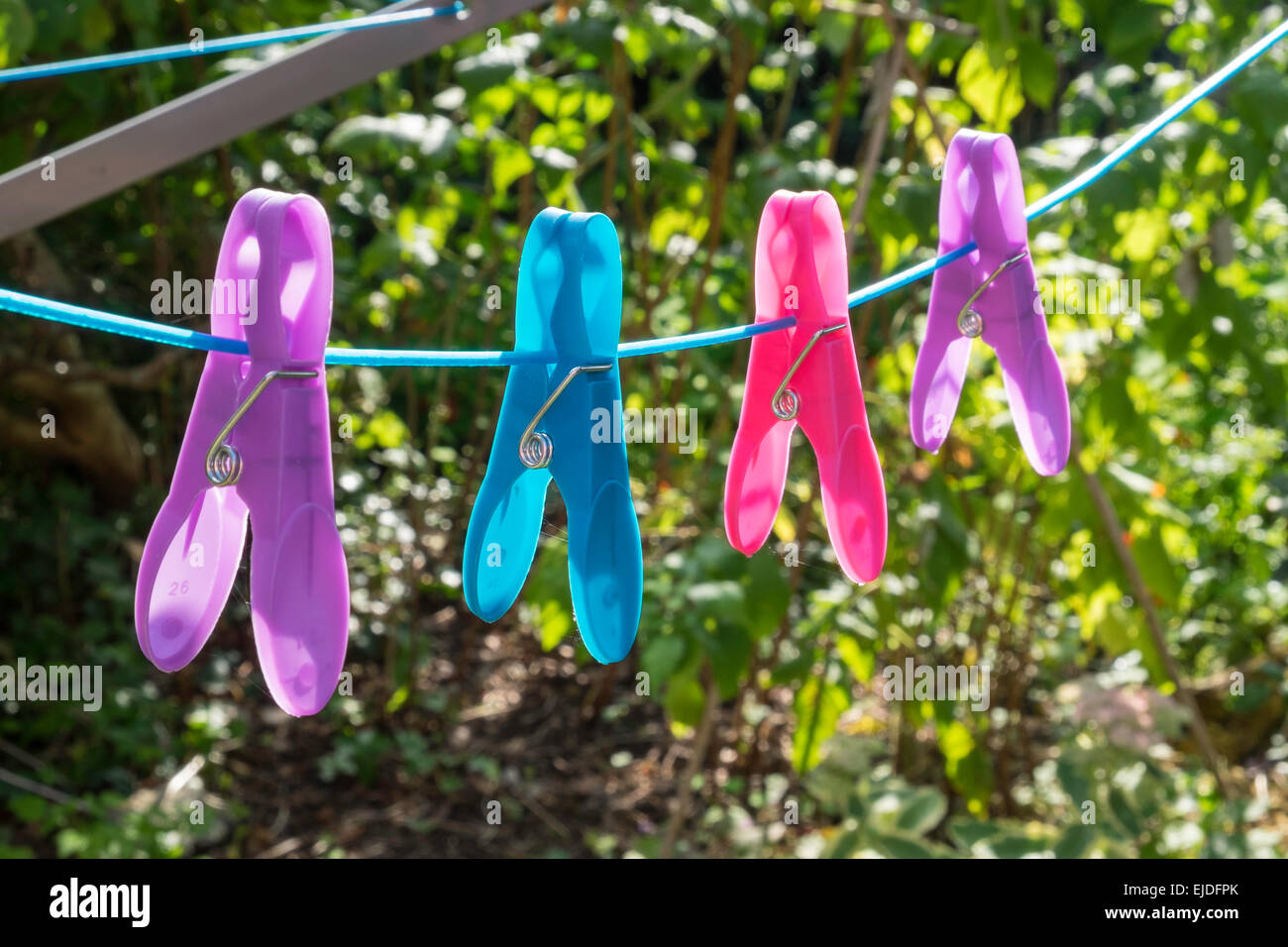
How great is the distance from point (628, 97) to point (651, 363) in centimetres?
48

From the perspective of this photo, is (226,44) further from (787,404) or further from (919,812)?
(919,812)

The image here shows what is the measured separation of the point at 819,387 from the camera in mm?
759

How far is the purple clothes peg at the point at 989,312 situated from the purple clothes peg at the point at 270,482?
422mm

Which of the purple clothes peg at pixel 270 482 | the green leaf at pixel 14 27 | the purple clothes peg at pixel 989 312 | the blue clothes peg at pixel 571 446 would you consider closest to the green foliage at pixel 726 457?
the green leaf at pixel 14 27

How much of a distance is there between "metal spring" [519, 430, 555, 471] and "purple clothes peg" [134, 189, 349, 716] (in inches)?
4.6

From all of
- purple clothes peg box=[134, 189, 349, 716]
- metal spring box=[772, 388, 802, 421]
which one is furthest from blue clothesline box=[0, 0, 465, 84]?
metal spring box=[772, 388, 802, 421]

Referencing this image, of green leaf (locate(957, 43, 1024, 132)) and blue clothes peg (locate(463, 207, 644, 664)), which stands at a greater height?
green leaf (locate(957, 43, 1024, 132))

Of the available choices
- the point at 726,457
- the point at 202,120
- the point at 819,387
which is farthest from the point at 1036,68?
the point at 202,120

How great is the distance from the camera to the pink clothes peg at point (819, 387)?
2.48ft

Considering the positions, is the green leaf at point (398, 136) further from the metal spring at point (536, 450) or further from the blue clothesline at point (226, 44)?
the metal spring at point (536, 450)

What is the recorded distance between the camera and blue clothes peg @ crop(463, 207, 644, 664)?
26.4 inches

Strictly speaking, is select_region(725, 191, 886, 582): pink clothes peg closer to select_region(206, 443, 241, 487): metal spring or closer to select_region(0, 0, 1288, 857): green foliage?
select_region(206, 443, 241, 487): metal spring

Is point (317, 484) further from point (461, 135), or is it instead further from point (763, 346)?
point (461, 135)

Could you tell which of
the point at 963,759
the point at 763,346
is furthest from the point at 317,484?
the point at 963,759
